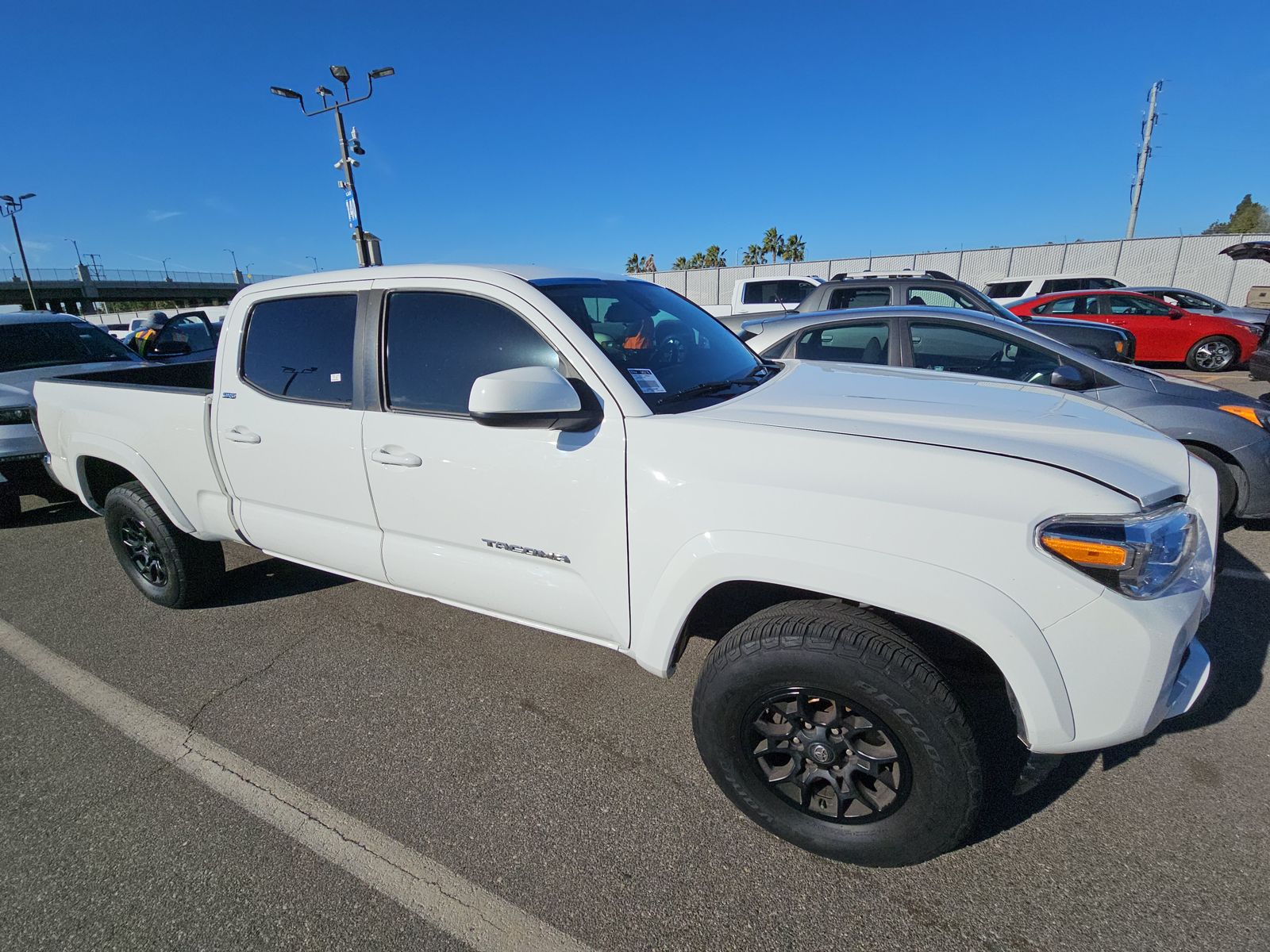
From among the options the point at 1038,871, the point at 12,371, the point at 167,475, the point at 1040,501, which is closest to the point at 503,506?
the point at 1040,501

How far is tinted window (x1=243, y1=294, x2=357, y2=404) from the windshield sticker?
125cm

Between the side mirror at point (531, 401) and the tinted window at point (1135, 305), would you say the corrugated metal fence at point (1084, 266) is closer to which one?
the tinted window at point (1135, 305)

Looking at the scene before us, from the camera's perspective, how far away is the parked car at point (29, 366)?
481cm

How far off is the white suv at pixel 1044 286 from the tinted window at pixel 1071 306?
1.82 metres

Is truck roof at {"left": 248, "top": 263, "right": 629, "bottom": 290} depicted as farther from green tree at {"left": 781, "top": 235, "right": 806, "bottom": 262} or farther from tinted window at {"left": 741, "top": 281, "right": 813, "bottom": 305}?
green tree at {"left": 781, "top": 235, "right": 806, "bottom": 262}

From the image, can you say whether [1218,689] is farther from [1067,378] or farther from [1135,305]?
[1135,305]

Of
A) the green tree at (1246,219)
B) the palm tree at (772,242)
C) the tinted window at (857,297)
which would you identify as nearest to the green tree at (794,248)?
the palm tree at (772,242)

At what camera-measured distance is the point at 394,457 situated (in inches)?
92.2

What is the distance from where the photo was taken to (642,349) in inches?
93.8

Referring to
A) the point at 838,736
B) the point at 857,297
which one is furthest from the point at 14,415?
the point at 857,297

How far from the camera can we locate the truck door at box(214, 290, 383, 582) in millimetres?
2545

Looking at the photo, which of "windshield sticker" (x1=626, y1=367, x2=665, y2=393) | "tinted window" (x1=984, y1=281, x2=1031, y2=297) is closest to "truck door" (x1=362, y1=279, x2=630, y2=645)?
"windshield sticker" (x1=626, y1=367, x2=665, y2=393)

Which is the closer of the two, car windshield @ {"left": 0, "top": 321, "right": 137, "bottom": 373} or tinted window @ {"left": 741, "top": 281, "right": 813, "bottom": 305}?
car windshield @ {"left": 0, "top": 321, "right": 137, "bottom": 373}

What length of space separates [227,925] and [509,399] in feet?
5.58
